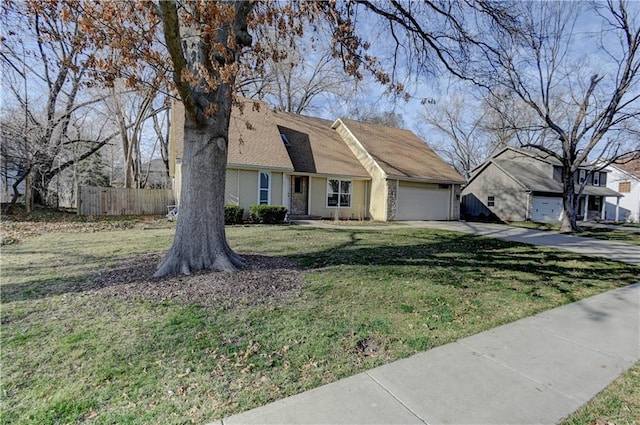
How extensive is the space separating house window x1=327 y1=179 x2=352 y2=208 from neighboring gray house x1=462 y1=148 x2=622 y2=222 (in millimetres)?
13249

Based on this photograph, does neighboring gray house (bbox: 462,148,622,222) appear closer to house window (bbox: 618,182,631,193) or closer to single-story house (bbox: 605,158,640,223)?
single-story house (bbox: 605,158,640,223)

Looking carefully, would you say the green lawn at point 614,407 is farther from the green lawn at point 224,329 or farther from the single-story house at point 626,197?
the single-story house at point 626,197

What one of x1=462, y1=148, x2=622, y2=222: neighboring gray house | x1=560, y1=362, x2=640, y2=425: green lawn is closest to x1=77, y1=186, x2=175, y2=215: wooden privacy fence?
x1=560, y1=362, x2=640, y2=425: green lawn

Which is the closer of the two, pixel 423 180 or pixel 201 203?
pixel 201 203

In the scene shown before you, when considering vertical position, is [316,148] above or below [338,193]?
above

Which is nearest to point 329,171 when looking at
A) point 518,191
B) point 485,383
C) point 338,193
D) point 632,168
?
point 338,193

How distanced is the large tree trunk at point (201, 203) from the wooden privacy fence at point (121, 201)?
539 inches

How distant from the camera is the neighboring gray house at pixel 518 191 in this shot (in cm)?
2319

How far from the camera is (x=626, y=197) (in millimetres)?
32062

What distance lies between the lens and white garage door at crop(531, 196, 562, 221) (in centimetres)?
2333

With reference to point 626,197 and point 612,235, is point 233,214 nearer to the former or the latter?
point 612,235

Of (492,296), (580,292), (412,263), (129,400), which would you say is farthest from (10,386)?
(580,292)

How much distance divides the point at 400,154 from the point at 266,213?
10308mm

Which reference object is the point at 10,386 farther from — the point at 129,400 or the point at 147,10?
the point at 147,10
